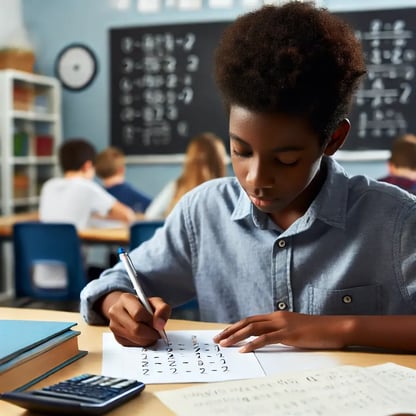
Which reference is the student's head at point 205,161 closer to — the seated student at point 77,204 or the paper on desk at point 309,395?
the seated student at point 77,204

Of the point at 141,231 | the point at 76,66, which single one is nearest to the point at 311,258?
the point at 141,231

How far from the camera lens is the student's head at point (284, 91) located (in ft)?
3.32

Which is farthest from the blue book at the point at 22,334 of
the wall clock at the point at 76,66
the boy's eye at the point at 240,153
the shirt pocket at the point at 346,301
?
the wall clock at the point at 76,66

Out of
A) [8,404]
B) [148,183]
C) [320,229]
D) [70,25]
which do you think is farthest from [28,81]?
[8,404]

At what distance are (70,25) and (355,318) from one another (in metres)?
5.26

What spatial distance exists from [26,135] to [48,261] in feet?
7.76

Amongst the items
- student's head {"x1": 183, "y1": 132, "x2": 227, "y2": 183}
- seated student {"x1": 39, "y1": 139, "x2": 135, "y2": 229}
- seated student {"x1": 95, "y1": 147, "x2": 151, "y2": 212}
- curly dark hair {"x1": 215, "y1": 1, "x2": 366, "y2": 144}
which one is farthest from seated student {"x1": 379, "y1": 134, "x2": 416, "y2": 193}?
curly dark hair {"x1": 215, "y1": 1, "x2": 366, "y2": 144}

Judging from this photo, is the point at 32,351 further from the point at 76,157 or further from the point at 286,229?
the point at 76,157

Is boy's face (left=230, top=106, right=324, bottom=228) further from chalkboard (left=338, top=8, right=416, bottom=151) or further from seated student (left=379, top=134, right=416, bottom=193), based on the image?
chalkboard (left=338, top=8, right=416, bottom=151)

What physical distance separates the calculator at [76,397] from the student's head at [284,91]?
379 mm

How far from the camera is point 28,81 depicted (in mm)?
5410

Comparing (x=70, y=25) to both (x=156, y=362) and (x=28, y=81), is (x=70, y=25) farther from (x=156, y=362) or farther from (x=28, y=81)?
(x=156, y=362)

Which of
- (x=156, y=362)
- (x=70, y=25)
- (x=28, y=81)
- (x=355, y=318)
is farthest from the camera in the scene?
(x=70, y=25)

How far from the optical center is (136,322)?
1037 millimetres
